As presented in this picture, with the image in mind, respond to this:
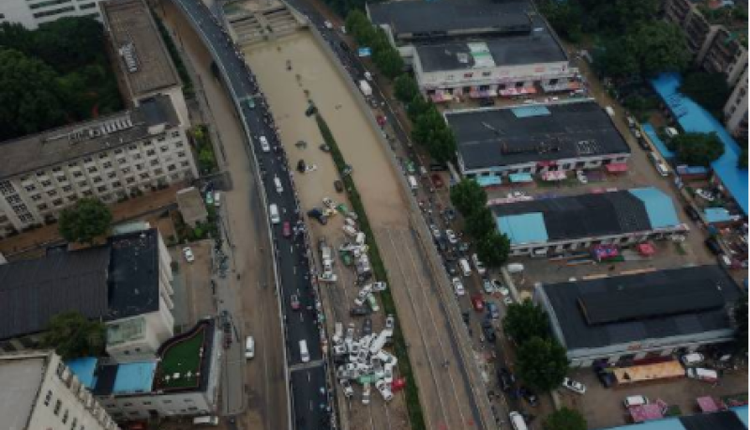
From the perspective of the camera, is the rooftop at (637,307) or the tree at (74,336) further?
the rooftop at (637,307)

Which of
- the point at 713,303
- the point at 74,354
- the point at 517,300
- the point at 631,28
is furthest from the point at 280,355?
the point at 631,28

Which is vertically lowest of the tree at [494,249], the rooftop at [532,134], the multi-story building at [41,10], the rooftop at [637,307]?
the rooftop at [637,307]

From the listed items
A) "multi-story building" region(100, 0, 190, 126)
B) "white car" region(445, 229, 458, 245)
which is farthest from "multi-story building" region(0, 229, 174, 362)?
"white car" region(445, 229, 458, 245)

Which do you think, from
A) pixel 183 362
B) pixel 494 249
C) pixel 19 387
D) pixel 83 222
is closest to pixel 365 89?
pixel 494 249

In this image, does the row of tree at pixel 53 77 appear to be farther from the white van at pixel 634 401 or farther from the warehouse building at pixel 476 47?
the white van at pixel 634 401

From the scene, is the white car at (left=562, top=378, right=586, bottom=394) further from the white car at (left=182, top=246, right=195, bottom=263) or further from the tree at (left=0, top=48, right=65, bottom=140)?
the tree at (left=0, top=48, right=65, bottom=140)

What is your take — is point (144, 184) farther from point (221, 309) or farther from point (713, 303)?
point (713, 303)

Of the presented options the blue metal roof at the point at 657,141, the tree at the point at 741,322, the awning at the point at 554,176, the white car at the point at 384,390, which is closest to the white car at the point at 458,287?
the white car at the point at 384,390
